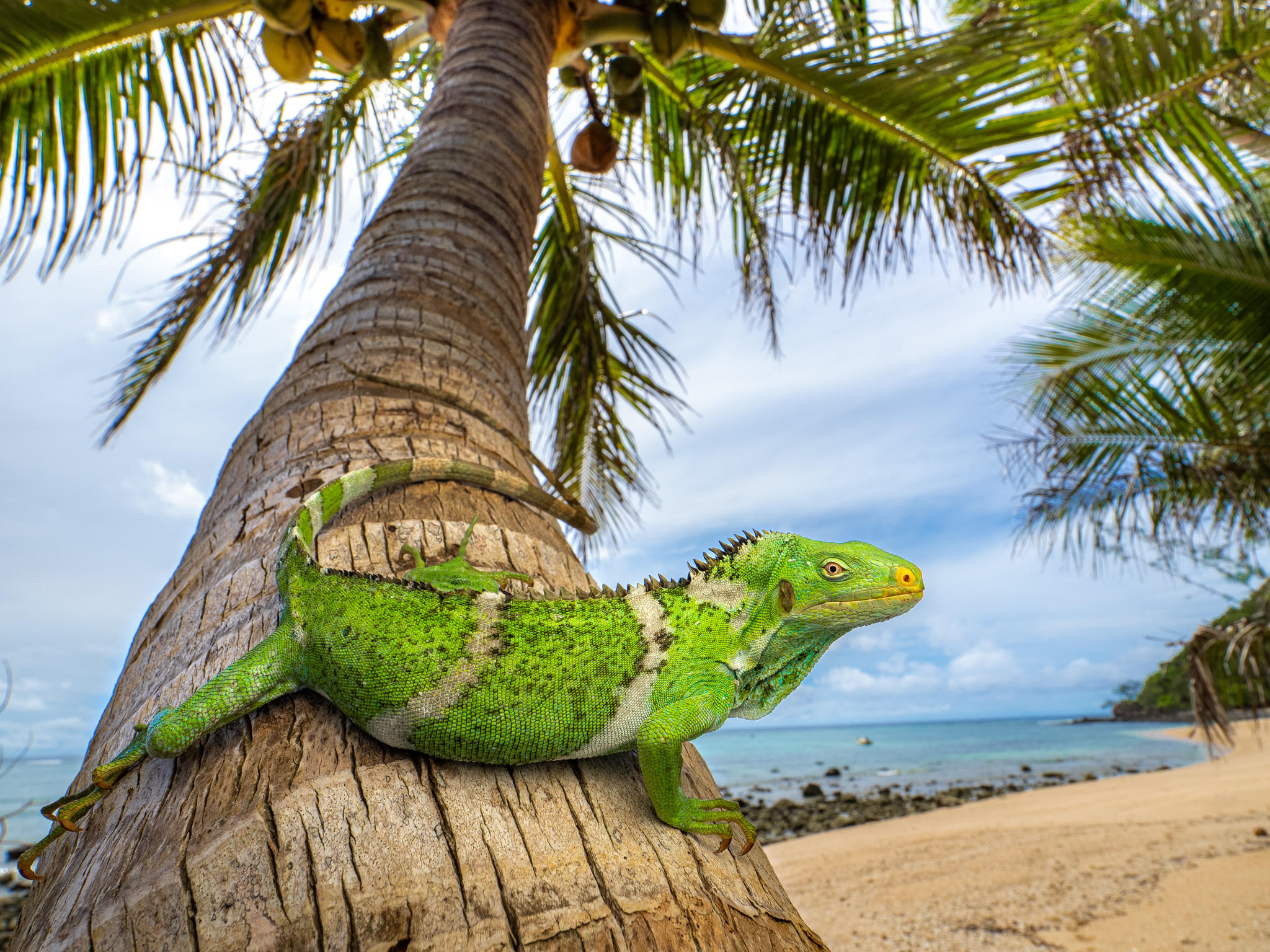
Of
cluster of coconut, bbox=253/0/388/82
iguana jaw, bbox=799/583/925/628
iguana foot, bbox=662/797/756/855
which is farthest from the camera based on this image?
cluster of coconut, bbox=253/0/388/82

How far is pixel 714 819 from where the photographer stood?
175 cm

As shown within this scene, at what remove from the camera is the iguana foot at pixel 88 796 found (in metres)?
1.82

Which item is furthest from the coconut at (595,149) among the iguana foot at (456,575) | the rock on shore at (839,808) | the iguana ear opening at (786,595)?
the rock on shore at (839,808)

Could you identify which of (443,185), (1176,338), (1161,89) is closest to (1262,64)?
(1161,89)

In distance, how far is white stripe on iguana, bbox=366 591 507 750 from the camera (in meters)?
1.75

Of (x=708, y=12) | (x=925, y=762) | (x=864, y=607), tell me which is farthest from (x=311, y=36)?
(x=925, y=762)

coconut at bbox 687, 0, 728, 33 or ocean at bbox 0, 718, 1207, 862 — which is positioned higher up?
coconut at bbox 687, 0, 728, 33

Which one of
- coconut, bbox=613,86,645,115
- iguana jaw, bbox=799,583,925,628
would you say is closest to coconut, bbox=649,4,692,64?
coconut, bbox=613,86,645,115

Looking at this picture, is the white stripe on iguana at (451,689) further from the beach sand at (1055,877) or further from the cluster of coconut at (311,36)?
the beach sand at (1055,877)

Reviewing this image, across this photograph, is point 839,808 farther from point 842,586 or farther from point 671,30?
point 842,586

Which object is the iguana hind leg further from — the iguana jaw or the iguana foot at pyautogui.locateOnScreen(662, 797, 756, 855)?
the iguana jaw

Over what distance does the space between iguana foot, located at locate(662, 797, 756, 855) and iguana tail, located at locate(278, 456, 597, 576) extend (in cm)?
115

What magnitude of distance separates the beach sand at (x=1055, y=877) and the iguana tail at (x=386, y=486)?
6559 mm

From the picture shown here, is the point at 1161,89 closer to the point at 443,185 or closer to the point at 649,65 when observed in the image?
the point at 649,65
